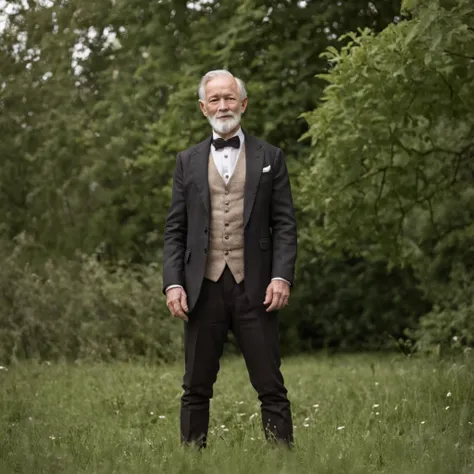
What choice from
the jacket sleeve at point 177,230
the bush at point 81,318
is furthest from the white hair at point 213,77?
the bush at point 81,318

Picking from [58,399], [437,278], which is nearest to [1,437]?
[58,399]

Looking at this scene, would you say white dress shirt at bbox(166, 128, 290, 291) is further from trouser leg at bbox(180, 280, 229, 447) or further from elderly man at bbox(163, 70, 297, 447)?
trouser leg at bbox(180, 280, 229, 447)

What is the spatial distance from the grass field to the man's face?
1.61 metres

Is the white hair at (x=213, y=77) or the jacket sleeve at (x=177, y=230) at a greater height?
the white hair at (x=213, y=77)

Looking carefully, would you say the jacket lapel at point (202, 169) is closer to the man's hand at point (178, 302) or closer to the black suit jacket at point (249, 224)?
the black suit jacket at point (249, 224)

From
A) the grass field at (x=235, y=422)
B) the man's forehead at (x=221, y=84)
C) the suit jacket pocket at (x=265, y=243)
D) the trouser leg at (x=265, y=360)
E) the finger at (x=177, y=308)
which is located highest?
the man's forehead at (x=221, y=84)

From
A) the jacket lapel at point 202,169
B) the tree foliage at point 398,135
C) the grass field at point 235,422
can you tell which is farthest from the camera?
the tree foliage at point 398,135

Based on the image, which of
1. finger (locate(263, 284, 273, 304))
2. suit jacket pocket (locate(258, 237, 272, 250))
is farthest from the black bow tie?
finger (locate(263, 284, 273, 304))

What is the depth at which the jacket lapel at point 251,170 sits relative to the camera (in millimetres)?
4812

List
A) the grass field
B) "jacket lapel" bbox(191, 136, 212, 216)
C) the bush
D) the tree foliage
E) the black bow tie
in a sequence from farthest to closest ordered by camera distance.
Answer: the bush < the tree foliage < the black bow tie < "jacket lapel" bbox(191, 136, 212, 216) < the grass field

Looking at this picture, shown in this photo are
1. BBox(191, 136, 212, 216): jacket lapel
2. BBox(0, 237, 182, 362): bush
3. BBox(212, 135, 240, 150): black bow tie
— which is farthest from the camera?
BBox(0, 237, 182, 362): bush

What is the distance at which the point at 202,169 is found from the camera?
4922 mm

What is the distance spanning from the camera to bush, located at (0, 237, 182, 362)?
480 inches

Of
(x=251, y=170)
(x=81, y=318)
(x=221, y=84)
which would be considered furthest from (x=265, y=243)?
(x=81, y=318)
